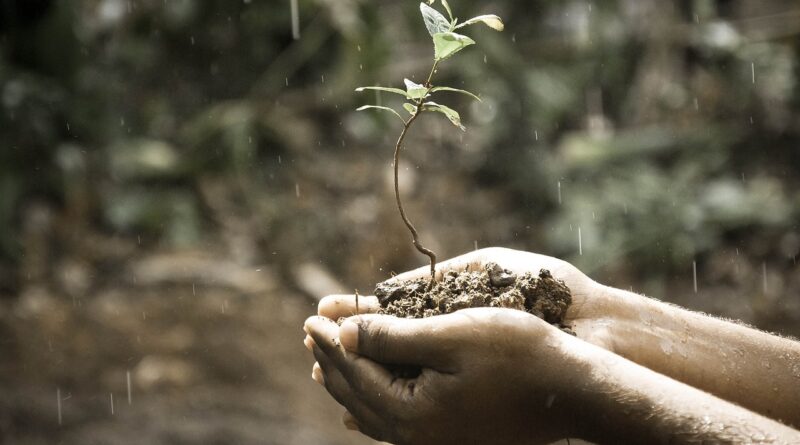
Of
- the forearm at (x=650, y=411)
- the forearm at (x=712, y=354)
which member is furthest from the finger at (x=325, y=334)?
the forearm at (x=712, y=354)

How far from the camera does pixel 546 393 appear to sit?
4.99 ft

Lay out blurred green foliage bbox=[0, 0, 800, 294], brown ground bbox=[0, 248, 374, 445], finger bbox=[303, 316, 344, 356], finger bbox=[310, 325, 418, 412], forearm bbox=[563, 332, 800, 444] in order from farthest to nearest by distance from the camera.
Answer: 1. blurred green foliage bbox=[0, 0, 800, 294]
2. brown ground bbox=[0, 248, 374, 445]
3. finger bbox=[303, 316, 344, 356]
4. finger bbox=[310, 325, 418, 412]
5. forearm bbox=[563, 332, 800, 444]

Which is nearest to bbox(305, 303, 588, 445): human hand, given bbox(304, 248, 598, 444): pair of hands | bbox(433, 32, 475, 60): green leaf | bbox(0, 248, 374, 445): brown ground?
bbox(304, 248, 598, 444): pair of hands

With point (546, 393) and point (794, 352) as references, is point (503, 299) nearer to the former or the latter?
point (546, 393)

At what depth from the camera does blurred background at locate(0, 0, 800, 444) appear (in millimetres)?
4680

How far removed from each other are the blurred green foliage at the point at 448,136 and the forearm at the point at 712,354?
3.25 meters

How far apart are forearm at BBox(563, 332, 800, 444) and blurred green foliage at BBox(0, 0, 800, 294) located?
3.80 metres

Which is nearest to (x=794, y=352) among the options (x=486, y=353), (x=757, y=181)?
(x=486, y=353)

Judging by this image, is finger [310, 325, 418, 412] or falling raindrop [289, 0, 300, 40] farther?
falling raindrop [289, 0, 300, 40]

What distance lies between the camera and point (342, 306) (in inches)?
77.9

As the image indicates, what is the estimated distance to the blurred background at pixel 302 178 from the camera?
15.4 ft

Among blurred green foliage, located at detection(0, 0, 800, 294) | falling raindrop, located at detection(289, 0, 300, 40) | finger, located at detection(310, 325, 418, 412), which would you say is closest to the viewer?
finger, located at detection(310, 325, 418, 412)

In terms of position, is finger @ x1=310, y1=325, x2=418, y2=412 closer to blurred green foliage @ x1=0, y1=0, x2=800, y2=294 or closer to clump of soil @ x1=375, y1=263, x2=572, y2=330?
clump of soil @ x1=375, y1=263, x2=572, y2=330

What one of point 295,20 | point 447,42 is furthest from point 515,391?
point 295,20
